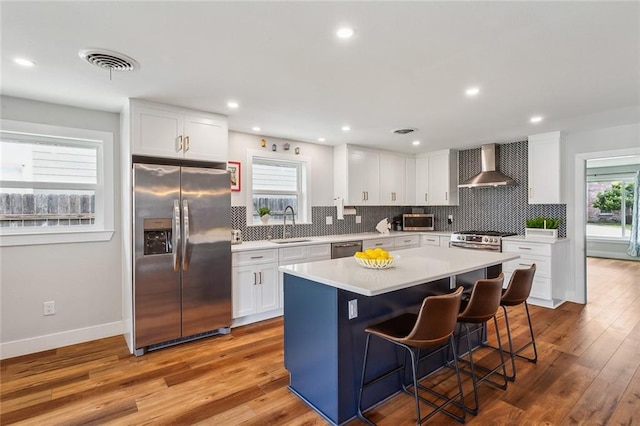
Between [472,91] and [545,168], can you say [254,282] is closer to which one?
[472,91]

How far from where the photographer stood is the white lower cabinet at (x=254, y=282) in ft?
12.2

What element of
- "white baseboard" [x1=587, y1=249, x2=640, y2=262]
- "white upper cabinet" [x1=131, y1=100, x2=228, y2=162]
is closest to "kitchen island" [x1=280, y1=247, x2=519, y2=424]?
"white upper cabinet" [x1=131, y1=100, x2=228, y2=162]

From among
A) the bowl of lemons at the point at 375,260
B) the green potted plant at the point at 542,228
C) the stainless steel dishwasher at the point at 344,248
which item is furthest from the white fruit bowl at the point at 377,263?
the green potted plant at the point at 542,228

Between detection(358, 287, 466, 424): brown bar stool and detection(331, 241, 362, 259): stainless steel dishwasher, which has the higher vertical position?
detection(331, 241, 362, 259): stainless steel dishwasher

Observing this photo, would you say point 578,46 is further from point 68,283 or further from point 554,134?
point 68,283

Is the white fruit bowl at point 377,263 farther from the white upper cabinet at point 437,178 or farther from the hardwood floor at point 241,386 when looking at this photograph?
the white upper cabinet at point 437,178

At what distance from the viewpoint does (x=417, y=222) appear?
20.0ft

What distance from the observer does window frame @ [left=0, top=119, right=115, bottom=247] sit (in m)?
A: 3.05

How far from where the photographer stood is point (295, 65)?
2365 millimetres

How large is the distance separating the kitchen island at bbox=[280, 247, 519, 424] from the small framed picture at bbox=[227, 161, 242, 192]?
2081mm

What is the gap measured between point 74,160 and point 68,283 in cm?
124

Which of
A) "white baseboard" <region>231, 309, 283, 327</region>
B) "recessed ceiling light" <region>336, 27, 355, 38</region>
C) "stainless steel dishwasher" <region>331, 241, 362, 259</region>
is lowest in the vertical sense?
"white baseboard" <region>231, 309, 283, 327</region>

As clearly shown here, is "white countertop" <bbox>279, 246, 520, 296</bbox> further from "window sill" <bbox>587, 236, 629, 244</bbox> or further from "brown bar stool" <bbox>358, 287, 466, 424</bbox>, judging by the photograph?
"window sill" <bbox>587, 236, 629, 244</bbox>

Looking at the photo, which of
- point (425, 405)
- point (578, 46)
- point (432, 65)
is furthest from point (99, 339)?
point (578, 46)
